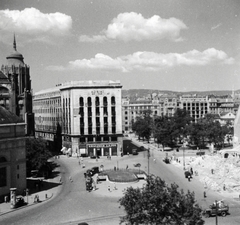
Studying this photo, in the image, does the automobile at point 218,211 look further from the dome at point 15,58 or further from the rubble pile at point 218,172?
the dome at point 15,58

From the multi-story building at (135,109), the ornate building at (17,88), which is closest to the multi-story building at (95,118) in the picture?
the ornate building at (17,88)

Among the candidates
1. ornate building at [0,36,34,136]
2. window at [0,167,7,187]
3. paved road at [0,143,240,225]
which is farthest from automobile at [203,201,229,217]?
ornate building at [0,36,34,136]

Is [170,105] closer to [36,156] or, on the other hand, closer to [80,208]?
[36,156]

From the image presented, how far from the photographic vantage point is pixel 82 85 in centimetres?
8275

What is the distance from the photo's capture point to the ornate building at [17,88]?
3206 inches

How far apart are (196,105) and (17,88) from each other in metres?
96.6

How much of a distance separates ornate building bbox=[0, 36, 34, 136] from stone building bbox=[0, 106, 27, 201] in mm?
36779

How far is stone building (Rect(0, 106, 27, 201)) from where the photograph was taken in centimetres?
4338

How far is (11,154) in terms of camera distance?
44469 millimetres

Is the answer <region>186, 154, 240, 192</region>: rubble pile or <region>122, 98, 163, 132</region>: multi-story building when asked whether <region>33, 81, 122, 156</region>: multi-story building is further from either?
<region>122, 98, 163, 132</region>: multi-story building

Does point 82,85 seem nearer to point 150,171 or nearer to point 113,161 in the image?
point 113,161

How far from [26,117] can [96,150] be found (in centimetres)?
2103

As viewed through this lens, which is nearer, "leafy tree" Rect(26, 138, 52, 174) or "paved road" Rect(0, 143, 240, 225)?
"paved road" Rect(0, 143, 240, 225)

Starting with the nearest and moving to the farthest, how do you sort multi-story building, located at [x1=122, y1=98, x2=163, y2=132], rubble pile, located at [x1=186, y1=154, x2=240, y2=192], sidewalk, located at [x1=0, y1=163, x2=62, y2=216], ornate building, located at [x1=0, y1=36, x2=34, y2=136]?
sidewalk, located at [x1=0, y1=163, x2=62, y2=216] < rubble pile, located at [x1=186, y1=154, x2=240, y2=192] < ornate building, located at [x1=0, y1=36, x2=34, y2=136] < multi-story building, located at [x1=122, y1=98, x2=163, y2=132]
